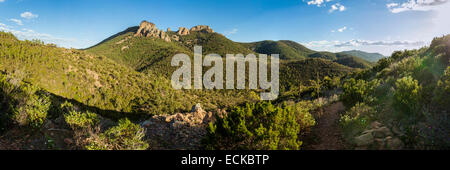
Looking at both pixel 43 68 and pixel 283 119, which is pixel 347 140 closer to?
pixel 283 119

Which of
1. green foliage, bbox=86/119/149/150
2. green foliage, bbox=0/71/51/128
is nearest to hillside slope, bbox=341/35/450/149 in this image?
green foliage, bbox=86/119/149/150

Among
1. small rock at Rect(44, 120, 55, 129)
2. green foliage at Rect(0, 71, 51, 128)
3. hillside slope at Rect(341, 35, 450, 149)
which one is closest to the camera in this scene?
hillside slope at Rect(341, 35, 450, 149)

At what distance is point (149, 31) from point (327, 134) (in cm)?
16242

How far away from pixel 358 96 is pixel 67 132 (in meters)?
13.9

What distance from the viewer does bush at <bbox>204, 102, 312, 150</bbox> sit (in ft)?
18.1

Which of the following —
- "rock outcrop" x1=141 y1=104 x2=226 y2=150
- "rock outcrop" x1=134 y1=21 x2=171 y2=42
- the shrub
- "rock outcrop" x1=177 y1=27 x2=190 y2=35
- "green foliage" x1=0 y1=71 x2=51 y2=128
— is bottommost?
"rock outcrop" x1=141 y1=104 x2=226 y2=150

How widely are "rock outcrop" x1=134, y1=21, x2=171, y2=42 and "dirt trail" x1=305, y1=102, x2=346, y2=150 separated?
154547 mm

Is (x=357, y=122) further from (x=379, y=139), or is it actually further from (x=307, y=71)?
(x=307, y=71)

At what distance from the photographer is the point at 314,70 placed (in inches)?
2876

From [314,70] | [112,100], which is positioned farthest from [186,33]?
[112,100]

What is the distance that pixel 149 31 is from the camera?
149 metres

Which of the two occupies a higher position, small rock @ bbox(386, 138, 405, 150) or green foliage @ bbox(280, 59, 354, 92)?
green foliage @ bbox(280, 59, 354, 92)

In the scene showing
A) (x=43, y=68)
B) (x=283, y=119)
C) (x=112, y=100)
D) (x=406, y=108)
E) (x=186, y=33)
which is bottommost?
(x=112, y=100)

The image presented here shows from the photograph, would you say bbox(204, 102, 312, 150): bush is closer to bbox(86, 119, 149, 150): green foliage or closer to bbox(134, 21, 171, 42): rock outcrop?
bbox(86, 119, 149, 150): green foliage
